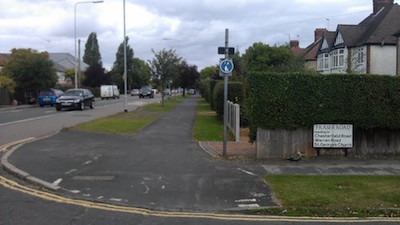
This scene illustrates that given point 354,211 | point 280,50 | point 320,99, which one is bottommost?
point 354,211

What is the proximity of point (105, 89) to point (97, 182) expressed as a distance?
62739 mm

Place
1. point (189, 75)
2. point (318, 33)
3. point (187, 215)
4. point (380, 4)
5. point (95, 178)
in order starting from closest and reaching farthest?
1. point (187, 215)
2. point (95, 178)
3. point (380, 4)
4. point (318, 33)
5. point (189, 75)

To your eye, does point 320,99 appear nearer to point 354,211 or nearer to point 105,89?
point 354,211

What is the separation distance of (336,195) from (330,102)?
4355 mm

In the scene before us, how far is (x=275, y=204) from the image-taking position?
689cm

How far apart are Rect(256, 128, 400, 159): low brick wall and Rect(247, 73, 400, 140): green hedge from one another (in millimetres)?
241

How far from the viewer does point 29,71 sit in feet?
141

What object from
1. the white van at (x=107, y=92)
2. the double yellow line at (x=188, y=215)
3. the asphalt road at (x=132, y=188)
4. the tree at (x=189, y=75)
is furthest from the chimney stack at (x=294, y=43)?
the double yellow line at (x=188, y=215)

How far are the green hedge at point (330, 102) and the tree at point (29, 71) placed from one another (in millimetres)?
37026

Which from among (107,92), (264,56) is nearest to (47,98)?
(264,56)

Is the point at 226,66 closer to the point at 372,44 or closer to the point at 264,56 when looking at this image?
the point at 372,44

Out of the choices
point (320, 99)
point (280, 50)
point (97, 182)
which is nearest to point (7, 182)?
point (97, 182)

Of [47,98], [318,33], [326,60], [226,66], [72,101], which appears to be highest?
[318,33]

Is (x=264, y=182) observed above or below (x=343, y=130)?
below
